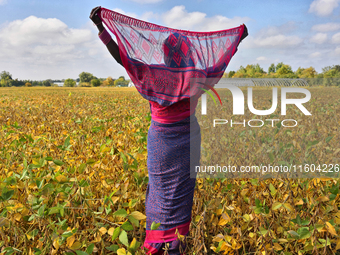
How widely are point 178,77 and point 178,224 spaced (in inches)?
34.2

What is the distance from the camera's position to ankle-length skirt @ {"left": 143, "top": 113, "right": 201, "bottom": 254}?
57.2 inches

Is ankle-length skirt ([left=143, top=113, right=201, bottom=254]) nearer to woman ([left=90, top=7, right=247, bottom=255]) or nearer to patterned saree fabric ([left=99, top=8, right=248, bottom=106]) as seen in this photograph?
woman ([left=90, top=7, right=247, bottom=255])

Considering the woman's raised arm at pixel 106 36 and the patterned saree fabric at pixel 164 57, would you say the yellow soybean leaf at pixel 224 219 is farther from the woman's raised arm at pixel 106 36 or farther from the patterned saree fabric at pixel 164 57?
the woman's raised arm at pixel 106 36

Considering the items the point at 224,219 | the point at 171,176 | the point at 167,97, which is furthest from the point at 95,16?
the point at 224,219

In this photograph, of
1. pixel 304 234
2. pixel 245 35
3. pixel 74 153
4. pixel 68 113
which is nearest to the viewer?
pixel 304 234

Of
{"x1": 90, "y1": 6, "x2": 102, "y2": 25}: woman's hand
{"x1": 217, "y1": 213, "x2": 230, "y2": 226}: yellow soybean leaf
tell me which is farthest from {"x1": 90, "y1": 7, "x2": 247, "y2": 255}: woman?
{"x1": 217, "y1": 213, "x2": 230, "y2": 226}: yellow soybean leaf

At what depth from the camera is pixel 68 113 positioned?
578 cm

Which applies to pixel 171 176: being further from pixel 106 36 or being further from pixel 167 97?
pixel 106 36

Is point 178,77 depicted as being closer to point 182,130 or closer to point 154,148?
point 182,130

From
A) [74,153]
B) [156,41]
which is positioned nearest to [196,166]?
[156,41]

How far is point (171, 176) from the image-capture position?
147cm

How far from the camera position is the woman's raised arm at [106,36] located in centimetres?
136

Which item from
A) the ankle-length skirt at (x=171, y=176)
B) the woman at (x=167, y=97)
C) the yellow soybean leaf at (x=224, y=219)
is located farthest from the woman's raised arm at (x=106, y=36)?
the yellow soybean leaf at (x=224, y=219)

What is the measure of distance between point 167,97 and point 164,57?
0.72ft
